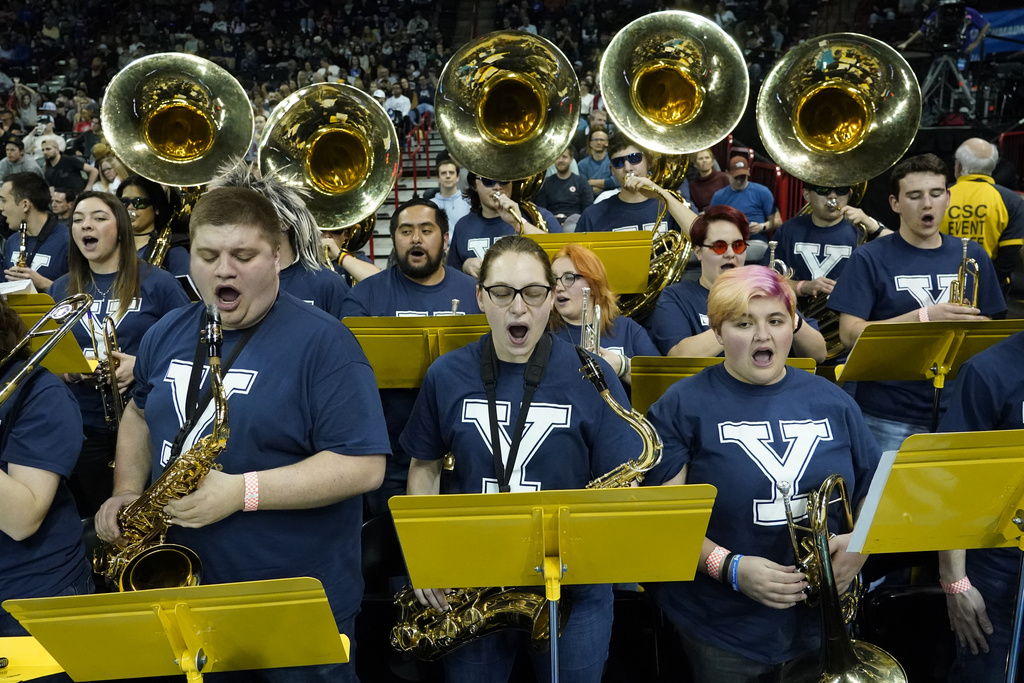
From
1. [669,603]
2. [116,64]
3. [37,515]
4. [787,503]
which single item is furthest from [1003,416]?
[116,64]

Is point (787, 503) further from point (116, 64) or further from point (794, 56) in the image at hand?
point (116, 64)

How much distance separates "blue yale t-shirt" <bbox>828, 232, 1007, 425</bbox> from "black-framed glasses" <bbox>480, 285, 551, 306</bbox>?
82.6 inches

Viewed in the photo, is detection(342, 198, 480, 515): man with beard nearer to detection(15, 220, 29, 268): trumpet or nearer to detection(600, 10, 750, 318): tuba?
detection(600, 10, 750, 318): tuba

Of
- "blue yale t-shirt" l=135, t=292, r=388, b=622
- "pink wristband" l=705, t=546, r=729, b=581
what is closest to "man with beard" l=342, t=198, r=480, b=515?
"blue yale t-shirt" l=135, t=292, r=388, b=622

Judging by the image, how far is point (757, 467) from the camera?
8.77 feet

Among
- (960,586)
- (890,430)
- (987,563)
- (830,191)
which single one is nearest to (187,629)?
(960,586)

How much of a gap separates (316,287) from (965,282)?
310 centimetres

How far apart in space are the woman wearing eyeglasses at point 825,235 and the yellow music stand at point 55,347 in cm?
390

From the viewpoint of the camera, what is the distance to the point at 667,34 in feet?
20.0

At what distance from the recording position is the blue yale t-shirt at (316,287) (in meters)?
4.39

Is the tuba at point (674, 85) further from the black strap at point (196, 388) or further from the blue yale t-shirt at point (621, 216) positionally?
the black strap at point (196, 388)

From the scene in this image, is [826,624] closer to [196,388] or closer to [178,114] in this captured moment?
[196,388]

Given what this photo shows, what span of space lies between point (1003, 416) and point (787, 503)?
783 millimetres

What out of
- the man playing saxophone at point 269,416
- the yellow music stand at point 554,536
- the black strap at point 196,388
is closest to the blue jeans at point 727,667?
the yellow music stand at point 554,536
